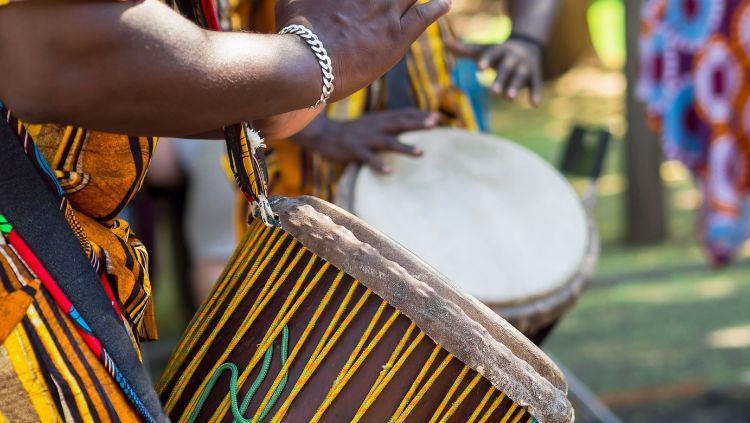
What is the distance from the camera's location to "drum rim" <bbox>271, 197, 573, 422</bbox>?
107cm

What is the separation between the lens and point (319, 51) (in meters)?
0.97

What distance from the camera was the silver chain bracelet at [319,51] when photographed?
0.97 m

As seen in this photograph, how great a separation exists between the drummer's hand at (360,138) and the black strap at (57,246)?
1.00 m

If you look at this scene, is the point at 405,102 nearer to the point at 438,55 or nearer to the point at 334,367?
the point at 438,55

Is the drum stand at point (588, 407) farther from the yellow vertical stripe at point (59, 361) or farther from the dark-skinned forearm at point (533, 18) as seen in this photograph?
the yellow vertical stripe at point (59, 361)

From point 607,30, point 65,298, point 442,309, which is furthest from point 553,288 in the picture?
point 607,30

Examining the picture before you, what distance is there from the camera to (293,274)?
3.73 ft

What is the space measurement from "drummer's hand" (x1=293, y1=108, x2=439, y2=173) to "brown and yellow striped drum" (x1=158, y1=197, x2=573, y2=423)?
0.82m

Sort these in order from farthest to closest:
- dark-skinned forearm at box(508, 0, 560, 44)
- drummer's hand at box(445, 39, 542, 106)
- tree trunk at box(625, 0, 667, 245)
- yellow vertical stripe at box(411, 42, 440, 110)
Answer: tree trunk at box(625, 0, 667, 245) → dark-skinned forearm at box(508, 0, 560, 44) → drummer's hand at box(445, 39, 542, 106) → yellow vertical stripe at box(411, 42, 440, 110)

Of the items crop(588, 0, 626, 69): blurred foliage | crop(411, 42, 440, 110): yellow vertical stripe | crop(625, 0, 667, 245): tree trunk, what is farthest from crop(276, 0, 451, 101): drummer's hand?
crop(588, 0, 626, 69): blurred foliage

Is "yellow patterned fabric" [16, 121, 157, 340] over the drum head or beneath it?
over

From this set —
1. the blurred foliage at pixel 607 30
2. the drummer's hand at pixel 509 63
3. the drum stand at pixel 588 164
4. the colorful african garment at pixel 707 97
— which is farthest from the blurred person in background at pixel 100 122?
the blurred foliage at pixel 607 30


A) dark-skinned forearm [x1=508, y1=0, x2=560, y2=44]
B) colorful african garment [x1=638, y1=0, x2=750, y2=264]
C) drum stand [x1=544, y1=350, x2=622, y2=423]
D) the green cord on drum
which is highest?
the green cord on drum

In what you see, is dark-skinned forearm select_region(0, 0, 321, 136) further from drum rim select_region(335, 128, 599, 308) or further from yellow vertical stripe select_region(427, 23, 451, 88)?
yellow vertical stripe select_region(427, 23, 451, 88)
